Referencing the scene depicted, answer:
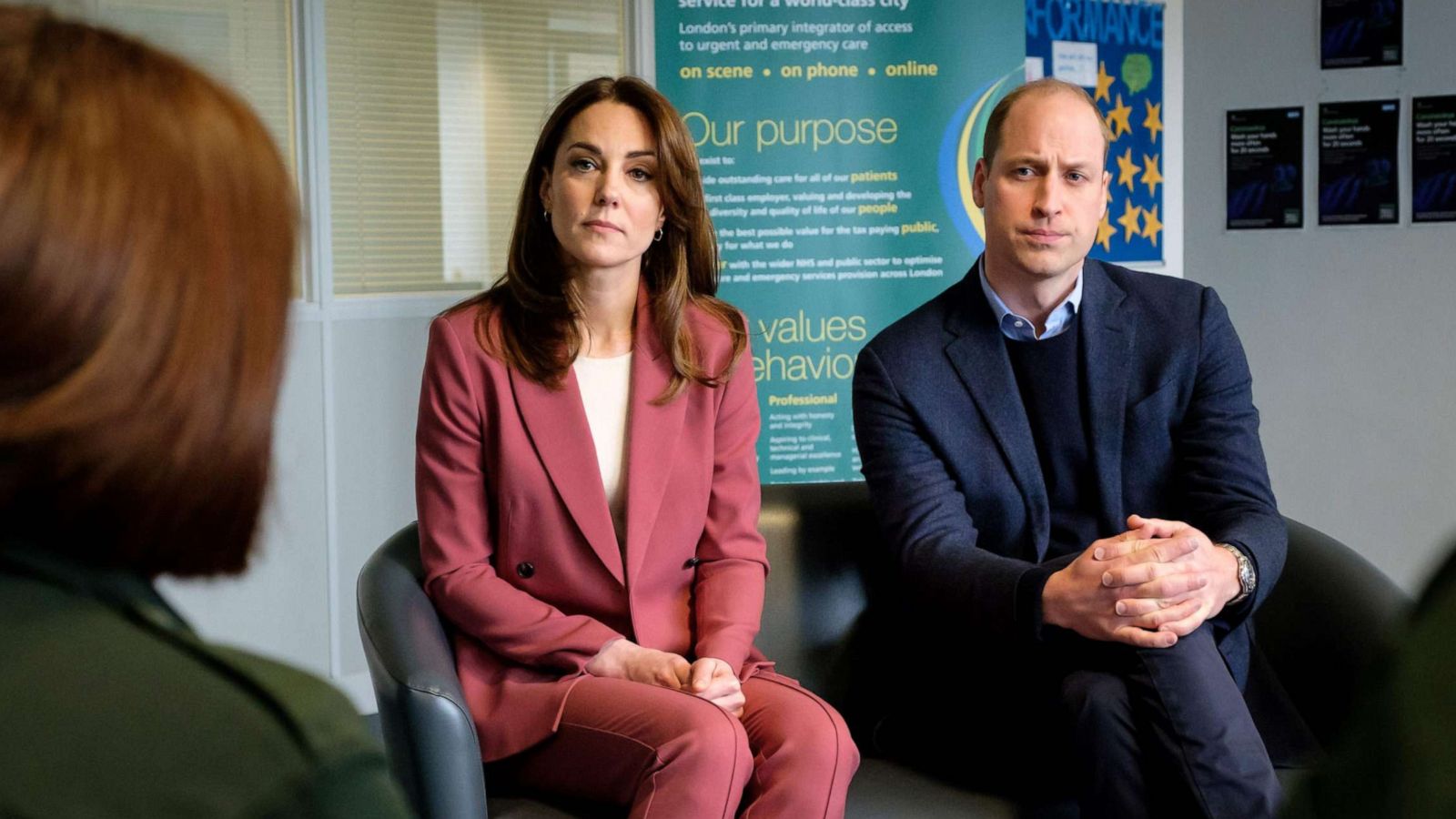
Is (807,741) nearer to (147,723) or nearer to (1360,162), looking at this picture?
(147,723)

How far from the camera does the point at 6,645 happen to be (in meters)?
0.73

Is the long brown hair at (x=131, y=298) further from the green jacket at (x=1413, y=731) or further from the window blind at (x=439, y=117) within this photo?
the window blind at (x=439, y=117)

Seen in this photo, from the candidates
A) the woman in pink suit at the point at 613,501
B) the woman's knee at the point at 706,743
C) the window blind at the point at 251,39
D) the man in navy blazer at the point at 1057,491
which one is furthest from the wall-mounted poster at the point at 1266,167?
the woman's knee at the point at 706,743

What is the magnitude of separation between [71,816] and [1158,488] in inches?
Result: 87.9

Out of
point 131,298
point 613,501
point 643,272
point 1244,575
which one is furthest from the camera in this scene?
point 643,272

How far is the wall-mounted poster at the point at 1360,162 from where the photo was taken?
5.73 meters

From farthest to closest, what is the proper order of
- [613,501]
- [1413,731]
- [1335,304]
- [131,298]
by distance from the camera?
[1335,304], [613,501], [131,298], [1413,731]

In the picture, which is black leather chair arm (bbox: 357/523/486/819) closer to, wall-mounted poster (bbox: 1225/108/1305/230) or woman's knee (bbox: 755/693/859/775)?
woman's knee (bbox: 755/693/859/775)

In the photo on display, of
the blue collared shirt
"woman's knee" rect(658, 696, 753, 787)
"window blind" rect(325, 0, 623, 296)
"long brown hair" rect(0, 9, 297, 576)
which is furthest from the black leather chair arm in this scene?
"window blind" rect(325, 0, 623, 296)

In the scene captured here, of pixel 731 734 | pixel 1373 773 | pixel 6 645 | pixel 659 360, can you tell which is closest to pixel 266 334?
pixel 6 645

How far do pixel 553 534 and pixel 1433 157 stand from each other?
14.9 feet

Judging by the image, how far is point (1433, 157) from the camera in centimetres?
568

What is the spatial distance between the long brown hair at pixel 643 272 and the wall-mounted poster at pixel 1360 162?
3885 millimetres

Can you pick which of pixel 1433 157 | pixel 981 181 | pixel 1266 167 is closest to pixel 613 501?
pixel 981 181
